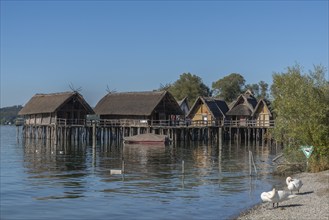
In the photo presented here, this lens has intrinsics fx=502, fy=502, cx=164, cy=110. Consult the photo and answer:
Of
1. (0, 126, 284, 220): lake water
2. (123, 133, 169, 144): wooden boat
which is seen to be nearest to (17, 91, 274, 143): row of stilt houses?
(123, 133, 169, 144): wooden boat

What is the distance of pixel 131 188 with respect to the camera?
77.9 ft

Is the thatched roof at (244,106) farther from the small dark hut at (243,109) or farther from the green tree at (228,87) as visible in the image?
the green tree at (228,87)

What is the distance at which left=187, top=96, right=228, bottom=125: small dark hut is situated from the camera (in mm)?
67000

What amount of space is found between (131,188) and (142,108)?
38.7 metres

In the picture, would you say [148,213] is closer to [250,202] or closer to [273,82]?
[250,202]

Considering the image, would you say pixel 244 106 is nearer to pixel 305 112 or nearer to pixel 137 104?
pixel 137 104

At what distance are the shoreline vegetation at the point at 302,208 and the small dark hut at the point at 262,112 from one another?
42.3 m

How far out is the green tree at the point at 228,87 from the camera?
105 m

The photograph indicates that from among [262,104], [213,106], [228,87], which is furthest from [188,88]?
[262,104]

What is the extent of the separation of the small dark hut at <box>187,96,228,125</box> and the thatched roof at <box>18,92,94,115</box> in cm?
1483

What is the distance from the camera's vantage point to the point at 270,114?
63.2 meters

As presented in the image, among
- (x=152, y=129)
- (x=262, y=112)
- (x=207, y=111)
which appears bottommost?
(x=152, y=129)

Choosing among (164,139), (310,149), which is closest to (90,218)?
(310,149)

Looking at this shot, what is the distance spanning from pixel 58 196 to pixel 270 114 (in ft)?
148
